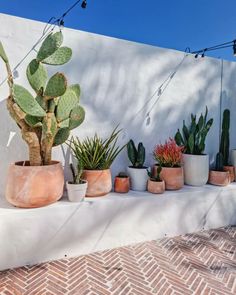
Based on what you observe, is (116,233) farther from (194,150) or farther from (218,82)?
(218,82)

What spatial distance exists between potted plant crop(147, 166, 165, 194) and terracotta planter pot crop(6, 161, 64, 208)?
58.7 inches

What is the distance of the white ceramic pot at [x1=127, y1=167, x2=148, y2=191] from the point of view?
376cm

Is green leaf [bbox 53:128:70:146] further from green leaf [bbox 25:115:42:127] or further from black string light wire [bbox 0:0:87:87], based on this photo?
black string light wire [bbox 0:0:87:87]

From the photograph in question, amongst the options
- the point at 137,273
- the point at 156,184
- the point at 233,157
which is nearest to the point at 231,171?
the point at 233,157

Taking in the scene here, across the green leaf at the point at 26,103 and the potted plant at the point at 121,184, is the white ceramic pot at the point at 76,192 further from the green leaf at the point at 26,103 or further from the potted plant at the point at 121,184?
the green leaf at the point at 26,103

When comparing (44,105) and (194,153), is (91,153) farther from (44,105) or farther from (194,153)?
(194,153)

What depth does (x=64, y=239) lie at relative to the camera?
2939 millimetres

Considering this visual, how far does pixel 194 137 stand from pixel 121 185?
1.61 meters

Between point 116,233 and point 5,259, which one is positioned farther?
point 116,233

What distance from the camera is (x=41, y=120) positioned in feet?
9.41

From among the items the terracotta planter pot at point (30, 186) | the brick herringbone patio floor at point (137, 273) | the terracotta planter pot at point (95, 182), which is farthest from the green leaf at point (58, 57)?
the brick herringbone patio floor at point (137, 273)

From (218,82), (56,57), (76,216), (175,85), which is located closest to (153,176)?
(76,216)

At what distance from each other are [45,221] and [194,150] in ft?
9.01

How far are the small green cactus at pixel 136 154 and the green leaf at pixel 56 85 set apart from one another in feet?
5.01
